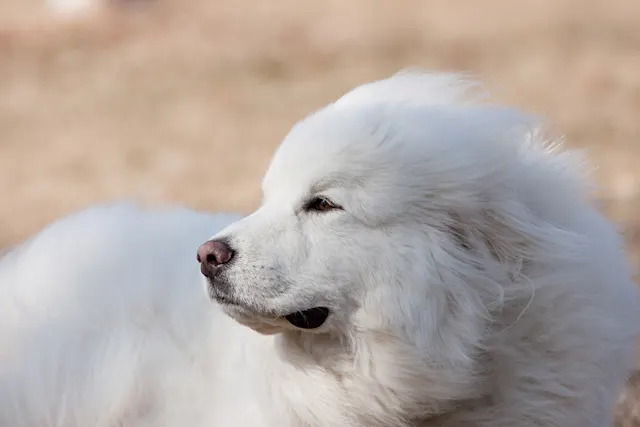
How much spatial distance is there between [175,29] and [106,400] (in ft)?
52.6

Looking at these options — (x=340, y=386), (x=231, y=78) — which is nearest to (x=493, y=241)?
(x=340, y=386)

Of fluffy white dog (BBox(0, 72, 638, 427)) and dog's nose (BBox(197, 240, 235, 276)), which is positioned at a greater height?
dog's nose (BBox(197, 240, 235, 276))

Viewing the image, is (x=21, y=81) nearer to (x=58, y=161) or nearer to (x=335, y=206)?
(x=58, y=161)

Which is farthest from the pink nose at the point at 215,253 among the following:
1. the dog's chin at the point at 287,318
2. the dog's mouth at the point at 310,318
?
the dog's mouth at the point at 310,318

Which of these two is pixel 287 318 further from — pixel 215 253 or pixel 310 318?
pixel 215 253

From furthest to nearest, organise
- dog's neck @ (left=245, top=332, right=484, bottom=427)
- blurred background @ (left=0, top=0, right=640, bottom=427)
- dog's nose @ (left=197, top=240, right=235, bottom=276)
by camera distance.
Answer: blurred background @ (left=0, top=0, right=640, bottom=427), dog's neck @ (left=245, top=332, right=484, bottom=427), dog's nose @ (left=197, top=240, right=235, bottom=276)

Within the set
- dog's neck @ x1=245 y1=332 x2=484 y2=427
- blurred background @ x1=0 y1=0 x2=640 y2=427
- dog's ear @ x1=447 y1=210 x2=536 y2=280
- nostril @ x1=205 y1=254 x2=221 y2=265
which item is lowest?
dog's neck @ x1=245 y1=332 x2=484 y2=427

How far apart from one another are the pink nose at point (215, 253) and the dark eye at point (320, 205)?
1.11 feet

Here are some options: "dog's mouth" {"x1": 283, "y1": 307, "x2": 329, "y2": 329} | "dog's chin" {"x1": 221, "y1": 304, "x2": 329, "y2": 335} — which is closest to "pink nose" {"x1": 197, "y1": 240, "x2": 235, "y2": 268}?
"dog's chin" {"x1": 221, "y1": 304, "x2": 329, "y2": 335}

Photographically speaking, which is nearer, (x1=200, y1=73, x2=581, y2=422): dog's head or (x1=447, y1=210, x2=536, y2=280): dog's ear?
(x1=200, y1=73, x2=581, y2=422): dog's head

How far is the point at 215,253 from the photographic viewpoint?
3.47m

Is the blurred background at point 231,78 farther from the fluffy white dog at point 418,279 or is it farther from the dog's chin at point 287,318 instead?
the dog's chin at point 287,318

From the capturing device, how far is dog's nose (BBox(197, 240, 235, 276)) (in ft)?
11.4

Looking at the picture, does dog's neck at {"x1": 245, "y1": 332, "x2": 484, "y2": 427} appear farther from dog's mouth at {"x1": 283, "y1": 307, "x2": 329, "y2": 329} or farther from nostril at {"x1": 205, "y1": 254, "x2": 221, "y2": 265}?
nostril at {"x1": 205, "y1": 254, "x2": 221, "y2": 265}
